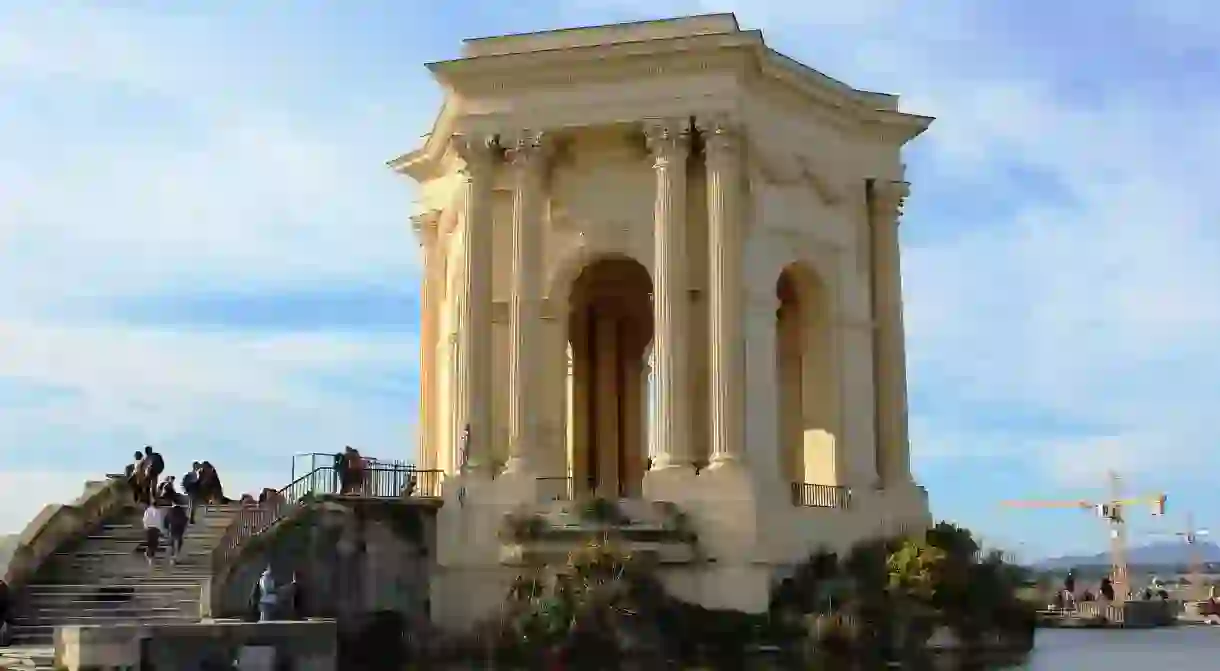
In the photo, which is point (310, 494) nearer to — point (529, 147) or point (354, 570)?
point (354, 570)

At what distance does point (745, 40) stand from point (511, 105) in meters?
5.69

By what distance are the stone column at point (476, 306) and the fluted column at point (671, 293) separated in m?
3.92

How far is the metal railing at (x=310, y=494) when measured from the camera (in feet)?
105

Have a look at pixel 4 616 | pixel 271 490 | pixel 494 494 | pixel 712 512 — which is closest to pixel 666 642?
pixel 712 512

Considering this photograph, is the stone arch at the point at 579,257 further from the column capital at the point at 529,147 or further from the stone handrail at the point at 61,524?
the stone handrail at the point at 61,524

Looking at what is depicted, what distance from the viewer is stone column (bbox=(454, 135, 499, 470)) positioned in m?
37.8

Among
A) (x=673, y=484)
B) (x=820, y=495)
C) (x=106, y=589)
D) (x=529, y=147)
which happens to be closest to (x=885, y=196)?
(x=820, y=495)

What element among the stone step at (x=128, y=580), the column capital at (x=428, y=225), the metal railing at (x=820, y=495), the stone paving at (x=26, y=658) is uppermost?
the column capital at (x=428, y=225)

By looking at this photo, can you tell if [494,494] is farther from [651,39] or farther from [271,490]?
[651,39]

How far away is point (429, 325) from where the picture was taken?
45250 mm

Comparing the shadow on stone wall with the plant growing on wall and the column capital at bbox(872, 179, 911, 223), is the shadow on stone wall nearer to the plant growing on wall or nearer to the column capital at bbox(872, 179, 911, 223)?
the plant growing on wall

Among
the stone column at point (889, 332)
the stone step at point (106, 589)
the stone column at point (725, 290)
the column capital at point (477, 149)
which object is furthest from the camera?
the stone column at point (889, 332)

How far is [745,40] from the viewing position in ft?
121

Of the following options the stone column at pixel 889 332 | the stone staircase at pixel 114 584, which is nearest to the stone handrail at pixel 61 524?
the stone staircase at pixel 114 584
